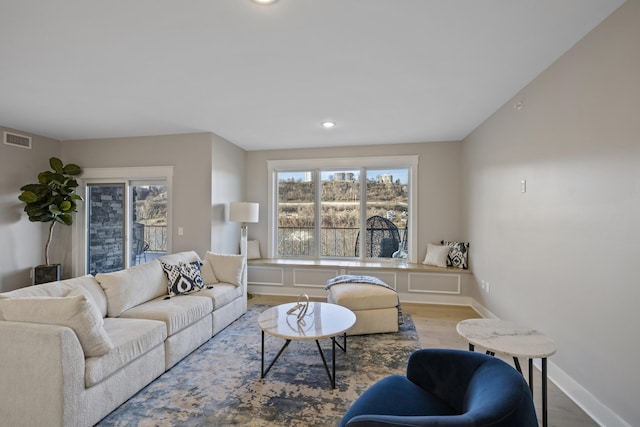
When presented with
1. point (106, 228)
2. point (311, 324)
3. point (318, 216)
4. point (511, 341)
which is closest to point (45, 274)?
point (106, 228)

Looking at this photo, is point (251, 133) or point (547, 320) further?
point (251, 133)

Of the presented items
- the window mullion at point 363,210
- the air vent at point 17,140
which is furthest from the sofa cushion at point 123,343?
the air vent at point 17,140

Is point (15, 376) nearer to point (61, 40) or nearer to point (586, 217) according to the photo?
point (61, 40)

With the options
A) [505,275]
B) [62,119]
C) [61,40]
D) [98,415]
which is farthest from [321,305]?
[62,119]

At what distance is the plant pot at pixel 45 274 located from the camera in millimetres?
4258

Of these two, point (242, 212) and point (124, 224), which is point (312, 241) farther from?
point (124, 224)

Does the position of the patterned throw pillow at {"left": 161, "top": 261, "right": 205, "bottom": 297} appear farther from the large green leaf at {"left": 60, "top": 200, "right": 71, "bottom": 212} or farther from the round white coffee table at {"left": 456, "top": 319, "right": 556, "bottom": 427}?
the round white coffee table at {"left": 456, "top": 319, "right": 556, "bottom": 427}

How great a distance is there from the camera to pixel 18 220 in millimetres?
4246

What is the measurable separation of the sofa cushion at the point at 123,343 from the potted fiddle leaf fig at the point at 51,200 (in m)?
2.77

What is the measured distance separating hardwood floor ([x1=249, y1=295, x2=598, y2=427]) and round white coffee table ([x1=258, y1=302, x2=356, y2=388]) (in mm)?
1100

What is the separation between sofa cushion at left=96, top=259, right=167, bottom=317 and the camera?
104 inches

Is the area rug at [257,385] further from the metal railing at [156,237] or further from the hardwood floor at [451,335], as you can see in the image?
the metal railing at [156,237]

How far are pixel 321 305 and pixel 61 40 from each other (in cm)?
296

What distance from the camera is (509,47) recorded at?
84.3 inches
